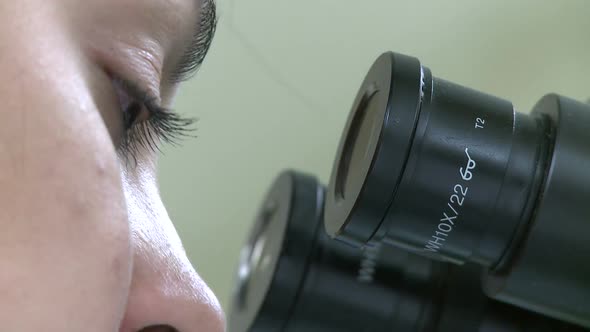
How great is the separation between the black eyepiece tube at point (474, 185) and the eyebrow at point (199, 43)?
0.07 metres

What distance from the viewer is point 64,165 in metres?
0.20

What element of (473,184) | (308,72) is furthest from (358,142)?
(308,72)

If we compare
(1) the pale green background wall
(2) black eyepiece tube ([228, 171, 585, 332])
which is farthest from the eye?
(1) the pale green background wall

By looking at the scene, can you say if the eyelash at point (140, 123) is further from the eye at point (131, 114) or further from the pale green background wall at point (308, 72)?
the pale green background wall at point (308, 72)

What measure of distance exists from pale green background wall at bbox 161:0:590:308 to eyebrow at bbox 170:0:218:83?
0.89 feet

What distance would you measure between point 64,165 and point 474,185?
144 millimetres

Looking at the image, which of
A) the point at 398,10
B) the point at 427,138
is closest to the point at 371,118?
the point at 427,138

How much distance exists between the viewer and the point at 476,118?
25 centimetres

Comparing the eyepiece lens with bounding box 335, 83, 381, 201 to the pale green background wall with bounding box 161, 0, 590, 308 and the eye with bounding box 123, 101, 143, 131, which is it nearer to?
the eye with bounding box 123, 101, 143, 131

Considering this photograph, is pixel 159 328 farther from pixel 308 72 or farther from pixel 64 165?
pixel 308 72

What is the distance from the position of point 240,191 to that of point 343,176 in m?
0.36

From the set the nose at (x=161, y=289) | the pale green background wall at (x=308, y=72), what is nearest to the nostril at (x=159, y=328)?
the nose at (x=161, y=289)

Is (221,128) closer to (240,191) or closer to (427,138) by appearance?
(240,191)

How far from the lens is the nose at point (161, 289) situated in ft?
0.79
